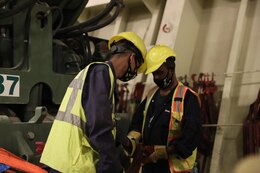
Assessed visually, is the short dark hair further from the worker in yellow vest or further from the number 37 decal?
the number 37 decal

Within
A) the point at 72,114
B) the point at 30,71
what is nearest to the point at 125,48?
the point at 72,114

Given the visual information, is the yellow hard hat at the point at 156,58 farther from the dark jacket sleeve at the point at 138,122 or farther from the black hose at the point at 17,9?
the black hose at the point at 17,9

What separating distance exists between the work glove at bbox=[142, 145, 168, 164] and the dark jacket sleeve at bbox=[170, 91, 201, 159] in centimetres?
8

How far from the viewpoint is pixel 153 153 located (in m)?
2.34

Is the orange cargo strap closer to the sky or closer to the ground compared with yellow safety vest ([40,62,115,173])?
closer to the ground

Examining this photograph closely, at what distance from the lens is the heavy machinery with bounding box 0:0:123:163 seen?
1.89 metres

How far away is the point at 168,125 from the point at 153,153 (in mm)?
196

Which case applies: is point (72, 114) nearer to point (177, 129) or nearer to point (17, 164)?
point (17, 164)

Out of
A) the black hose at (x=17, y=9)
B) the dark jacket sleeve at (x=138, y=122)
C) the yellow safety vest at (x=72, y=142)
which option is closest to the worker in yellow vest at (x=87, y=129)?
the yellow safety vest at (x=72, y=142)

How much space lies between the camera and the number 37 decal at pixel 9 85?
6.56ft

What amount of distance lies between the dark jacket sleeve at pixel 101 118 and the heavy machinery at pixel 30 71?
39cm

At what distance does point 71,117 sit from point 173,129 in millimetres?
938

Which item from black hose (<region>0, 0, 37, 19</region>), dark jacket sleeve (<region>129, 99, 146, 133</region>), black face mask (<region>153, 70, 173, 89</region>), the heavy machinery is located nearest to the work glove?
dark jacket sleeve (<region>129, 99, 146, 133</region>)

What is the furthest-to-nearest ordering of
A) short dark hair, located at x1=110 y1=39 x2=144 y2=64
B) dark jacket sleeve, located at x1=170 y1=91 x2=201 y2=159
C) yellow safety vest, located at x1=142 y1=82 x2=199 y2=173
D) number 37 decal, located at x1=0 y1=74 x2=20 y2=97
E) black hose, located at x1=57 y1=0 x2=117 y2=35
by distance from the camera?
black hose, located at x1=57 y1=0 x2=117 y2=35
yellow safety vest, located at x1=142 y1=82 x2=199 y2=173
dark jacket sleeve, located at x1=170 y1=91 x2=201 y2=159
number 37 decal, located at x1=0 y1=74 x2=20 y2=97
short dark hair, located at x1=110 y1=39 x2=144 y2=64
